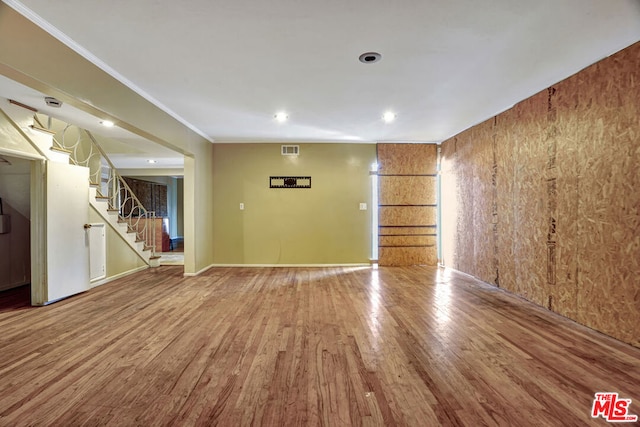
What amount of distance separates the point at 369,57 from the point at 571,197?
8.34 ft

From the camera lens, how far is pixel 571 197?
2934 millimetres

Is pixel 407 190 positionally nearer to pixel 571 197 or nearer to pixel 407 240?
pixel 407 240

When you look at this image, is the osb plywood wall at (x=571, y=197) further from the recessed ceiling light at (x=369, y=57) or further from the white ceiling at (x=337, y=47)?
the recessed ceiling light at (x=369, y=57)

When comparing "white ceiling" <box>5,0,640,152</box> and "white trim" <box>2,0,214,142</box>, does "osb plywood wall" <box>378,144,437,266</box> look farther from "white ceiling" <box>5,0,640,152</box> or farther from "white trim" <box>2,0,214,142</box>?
"white trim" <box>2,0,214,142</box>

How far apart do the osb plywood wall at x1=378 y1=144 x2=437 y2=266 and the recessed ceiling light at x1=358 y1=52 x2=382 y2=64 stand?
10.6 ft

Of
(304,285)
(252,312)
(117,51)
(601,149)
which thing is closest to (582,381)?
(601,149)

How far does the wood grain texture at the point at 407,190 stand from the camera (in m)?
5.79

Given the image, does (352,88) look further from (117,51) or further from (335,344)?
(335,344)

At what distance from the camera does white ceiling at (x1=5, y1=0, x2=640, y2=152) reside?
76.9 inches

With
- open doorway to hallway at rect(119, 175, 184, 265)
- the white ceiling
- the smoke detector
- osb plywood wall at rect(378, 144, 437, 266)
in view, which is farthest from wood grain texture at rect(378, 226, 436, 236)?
open doorway to hallway at rect(119, 175, 184, 265)

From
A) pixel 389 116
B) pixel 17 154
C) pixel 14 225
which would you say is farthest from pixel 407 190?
pixel 14 225

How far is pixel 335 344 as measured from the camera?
241cm

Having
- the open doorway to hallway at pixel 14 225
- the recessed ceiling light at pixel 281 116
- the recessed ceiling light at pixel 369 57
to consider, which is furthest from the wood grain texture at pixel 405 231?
the open doorway to hallway at pixel 14 225

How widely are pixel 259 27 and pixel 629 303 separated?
3.80 metres
